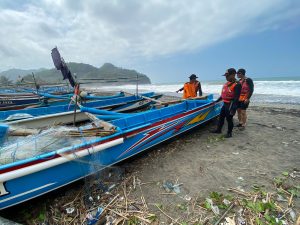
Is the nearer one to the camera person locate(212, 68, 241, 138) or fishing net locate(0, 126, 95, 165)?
fishing net locate(0, 126, 95, 165)

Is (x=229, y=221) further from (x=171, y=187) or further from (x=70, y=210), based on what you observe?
(x=70, y=210)

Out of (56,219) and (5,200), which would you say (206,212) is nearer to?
(56,219)

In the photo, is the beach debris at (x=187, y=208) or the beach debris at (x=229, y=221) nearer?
the beach debris at (x=229, y=221)

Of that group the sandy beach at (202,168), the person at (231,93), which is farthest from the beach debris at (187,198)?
the person at (231,93)

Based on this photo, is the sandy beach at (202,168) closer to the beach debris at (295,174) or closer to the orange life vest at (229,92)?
the beach debris at (295,174)

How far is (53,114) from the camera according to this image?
646 centimetres

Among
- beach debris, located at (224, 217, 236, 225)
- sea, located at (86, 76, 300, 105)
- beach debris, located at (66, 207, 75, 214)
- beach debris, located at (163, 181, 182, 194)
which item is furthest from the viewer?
sea, located at (86, 76, 300, 105)

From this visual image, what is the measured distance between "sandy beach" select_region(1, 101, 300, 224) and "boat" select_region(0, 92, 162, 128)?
8.88 feet

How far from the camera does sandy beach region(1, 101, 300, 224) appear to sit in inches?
138

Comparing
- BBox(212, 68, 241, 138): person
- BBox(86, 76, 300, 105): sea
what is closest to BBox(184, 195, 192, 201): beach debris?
BBox(212, 68, 241, 138): person

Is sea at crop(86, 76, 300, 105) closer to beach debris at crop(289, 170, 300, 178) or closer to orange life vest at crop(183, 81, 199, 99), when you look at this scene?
orange life vest at crop(183, 81, 199, 99)

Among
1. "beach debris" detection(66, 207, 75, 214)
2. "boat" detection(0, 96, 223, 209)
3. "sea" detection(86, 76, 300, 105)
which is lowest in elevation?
"beach debris" detection(66, 207, 75, 214)

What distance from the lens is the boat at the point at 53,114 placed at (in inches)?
228

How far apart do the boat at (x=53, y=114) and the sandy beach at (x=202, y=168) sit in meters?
2.71
